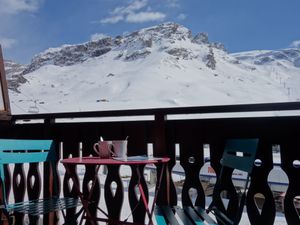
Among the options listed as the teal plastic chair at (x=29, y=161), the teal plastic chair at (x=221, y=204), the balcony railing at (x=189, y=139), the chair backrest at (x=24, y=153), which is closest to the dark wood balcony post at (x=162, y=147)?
the balcony railing at (x=189, y=139)

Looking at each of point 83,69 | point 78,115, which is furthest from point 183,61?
point 78,115

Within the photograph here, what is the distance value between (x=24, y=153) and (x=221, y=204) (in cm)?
137

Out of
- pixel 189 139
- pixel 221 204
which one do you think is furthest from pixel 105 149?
pixel 221 204

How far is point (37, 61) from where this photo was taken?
178 metres

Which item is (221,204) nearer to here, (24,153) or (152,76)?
(24,153)

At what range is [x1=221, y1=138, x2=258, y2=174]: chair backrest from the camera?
1763 mm

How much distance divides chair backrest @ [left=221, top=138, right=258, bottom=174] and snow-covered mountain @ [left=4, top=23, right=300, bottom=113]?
65.4 meters

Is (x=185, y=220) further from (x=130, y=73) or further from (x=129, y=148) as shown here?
(x=130, y=73)

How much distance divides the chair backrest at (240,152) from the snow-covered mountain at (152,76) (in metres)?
65.4

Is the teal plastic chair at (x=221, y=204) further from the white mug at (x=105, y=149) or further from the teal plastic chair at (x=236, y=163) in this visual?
the white mug at (x=105, y=149)

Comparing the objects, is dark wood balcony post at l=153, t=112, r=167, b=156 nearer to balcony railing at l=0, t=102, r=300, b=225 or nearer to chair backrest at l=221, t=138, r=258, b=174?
balcony railing at l=0, t=102, r=300, b=225

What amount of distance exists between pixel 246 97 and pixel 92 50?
332ft

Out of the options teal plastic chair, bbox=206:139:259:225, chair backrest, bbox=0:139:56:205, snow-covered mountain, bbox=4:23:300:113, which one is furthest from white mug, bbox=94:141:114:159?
snow-covered mountain, bbox=4:23:300:113

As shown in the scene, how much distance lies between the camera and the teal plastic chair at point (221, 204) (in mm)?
1749
